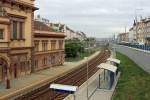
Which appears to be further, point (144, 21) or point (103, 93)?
point (144, 21)

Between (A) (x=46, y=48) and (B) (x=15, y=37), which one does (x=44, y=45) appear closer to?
(A) (x=46, y=48)

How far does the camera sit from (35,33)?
54.9m

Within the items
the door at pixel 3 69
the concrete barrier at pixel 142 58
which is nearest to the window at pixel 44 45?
the concrete barrier at pixel 142 58

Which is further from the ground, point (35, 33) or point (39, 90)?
point (35, 33)

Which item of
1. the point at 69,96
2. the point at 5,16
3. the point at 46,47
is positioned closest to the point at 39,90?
the point at 69,96

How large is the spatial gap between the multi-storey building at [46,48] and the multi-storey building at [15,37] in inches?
162

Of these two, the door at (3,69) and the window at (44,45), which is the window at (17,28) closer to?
the door at (3,69)

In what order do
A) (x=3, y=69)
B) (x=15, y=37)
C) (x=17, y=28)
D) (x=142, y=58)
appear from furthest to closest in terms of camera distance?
(x=142, y=58) < (x=17, y=28) < (x=15, y=37) < (x=3, y=69)

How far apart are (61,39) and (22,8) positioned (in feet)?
76.0

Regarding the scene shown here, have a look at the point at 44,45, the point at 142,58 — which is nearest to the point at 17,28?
the point at 44,45

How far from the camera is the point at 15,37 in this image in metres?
47.2

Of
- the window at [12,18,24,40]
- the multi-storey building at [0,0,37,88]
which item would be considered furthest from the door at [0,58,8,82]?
the window at [12,18,24,40]

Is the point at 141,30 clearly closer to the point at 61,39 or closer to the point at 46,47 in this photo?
the point at 61,39

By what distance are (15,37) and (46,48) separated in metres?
14.4
